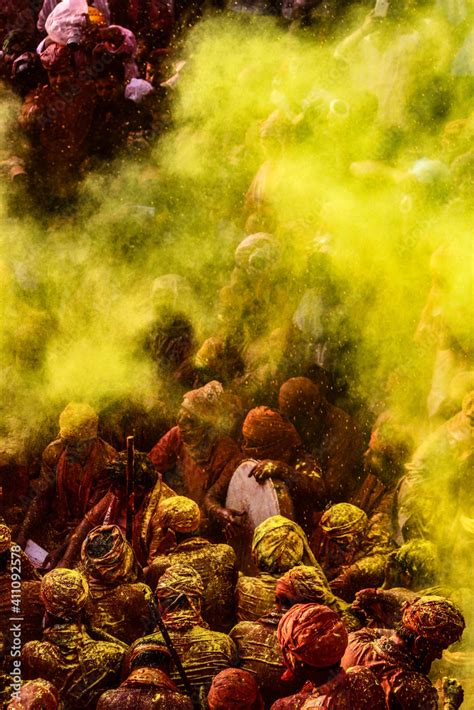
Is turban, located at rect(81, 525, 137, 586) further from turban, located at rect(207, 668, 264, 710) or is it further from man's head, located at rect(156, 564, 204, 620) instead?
turban, located at rect(207, 668, 264, 710)

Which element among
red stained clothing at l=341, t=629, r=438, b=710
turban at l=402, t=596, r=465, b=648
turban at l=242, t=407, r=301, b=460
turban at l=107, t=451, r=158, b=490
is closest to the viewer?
red stained clothing at l=341, t=629, r=438, b=710

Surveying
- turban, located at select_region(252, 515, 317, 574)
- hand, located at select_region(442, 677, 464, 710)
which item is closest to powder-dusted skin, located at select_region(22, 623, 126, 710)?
turban, located at select_region(252, 515, 317, 574)

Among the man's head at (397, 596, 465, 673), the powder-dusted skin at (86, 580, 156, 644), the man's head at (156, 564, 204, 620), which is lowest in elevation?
the powder-dusted skin at (86, 580, 156, 644)

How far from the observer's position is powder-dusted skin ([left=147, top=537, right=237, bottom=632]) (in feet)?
18.1

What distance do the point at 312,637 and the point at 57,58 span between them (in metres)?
7.07

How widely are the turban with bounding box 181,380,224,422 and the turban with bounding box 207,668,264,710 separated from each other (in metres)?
3.25

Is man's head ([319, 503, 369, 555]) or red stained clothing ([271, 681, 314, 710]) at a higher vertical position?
red stained clothing ([271, 681, 314, 710])

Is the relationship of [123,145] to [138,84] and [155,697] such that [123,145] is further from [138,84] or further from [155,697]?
[155,697]

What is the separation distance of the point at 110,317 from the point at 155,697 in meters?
5.42

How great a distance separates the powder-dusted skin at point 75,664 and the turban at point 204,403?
9.31ft

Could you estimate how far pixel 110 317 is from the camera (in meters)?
9.23

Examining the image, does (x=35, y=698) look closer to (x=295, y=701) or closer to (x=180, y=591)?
(x=180, y=591)

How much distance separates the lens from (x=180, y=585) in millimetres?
5039

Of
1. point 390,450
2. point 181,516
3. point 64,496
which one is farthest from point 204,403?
point 181,516
